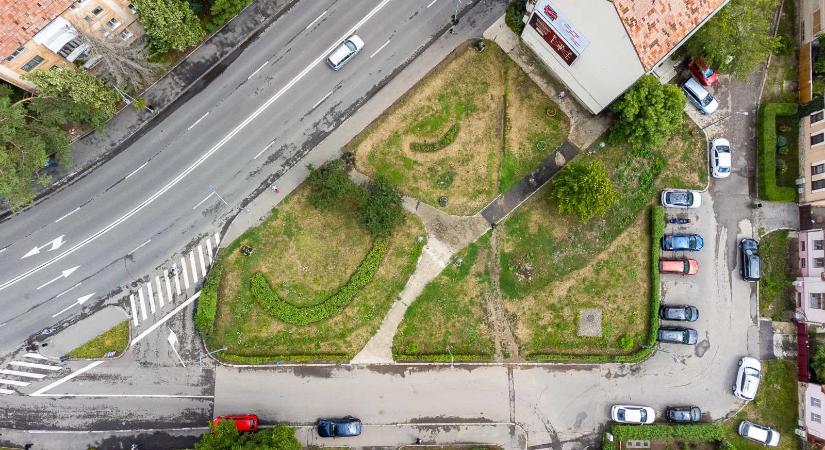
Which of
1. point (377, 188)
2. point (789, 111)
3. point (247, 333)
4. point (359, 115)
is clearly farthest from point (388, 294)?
point (789, 111)

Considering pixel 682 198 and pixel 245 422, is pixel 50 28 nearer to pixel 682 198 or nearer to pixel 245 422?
pixel 245 422

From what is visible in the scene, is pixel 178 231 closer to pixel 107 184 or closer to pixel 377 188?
pixel 107 184

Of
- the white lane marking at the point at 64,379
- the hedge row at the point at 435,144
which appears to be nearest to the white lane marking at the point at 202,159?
the white lane marking at the point at 64,379

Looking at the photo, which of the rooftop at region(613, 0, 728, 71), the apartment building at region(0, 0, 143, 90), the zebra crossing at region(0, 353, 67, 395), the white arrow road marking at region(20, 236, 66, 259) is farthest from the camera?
the white arrow road marking at region(20, 236, 66, 259)

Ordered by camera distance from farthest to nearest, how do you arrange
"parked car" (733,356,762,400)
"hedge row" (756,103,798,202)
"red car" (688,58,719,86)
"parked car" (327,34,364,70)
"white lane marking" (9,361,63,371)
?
"hedge row" (756,103,798,202), "red car" (688,58,719,86), "parked car" (327,34,364,70), "parked car" (733,356,762,400), "white lane marking" (9,361,63,371)

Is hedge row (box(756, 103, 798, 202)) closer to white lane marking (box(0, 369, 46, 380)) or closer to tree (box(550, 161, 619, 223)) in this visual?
tree (box(550, 161, 619, 223))

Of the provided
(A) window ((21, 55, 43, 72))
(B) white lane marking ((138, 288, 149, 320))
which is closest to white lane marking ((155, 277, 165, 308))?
(B) white lane marking ((138, 288, 149, 320))
